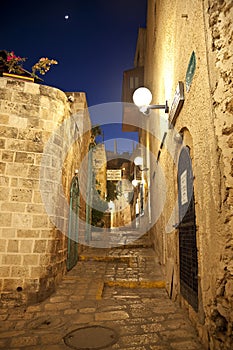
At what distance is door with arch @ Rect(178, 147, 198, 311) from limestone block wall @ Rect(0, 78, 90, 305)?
8.30 feet

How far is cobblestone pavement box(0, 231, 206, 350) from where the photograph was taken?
98.2 inches

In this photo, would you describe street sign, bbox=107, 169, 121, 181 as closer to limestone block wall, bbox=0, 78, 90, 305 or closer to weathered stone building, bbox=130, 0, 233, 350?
limestone block wall, bbox=0, 78, 90, 305

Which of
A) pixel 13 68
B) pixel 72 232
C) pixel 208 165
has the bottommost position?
pixel 72 232

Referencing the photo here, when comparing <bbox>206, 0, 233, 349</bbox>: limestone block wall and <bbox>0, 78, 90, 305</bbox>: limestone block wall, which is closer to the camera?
<bbox>206, 0, 233, 349</bbox>: limestone block wall

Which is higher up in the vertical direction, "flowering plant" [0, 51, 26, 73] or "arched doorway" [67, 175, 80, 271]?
"flowering plant" [0, 51, 26, 73]

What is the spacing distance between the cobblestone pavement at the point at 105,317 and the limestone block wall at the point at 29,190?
464mm

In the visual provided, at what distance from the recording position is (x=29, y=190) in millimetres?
4223

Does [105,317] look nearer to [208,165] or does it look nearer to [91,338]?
[91,338]

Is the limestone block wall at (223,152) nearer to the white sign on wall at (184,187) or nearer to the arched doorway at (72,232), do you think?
the white sign on wall at (184,187)

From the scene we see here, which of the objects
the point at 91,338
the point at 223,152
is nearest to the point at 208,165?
the point at 223,152

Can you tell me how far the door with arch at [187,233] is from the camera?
2.97 meters

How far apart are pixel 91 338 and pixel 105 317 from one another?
0.61 meters

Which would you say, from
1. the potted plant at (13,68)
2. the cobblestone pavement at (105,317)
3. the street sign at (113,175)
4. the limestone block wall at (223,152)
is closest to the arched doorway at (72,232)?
the cobblestone pavement at (105,317)

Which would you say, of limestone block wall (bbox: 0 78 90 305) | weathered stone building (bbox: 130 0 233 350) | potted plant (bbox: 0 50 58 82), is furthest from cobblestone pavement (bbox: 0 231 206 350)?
potted plant (bbox: 0 50 58 82)
